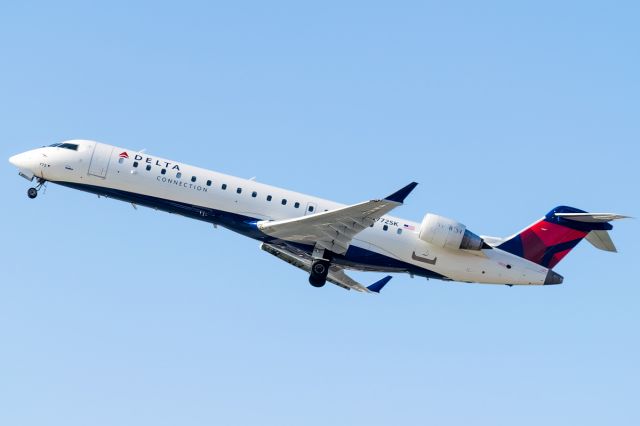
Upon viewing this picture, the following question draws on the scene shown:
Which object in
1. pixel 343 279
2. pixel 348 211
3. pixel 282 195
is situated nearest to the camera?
pixel 348 211

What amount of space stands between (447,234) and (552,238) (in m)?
3.94

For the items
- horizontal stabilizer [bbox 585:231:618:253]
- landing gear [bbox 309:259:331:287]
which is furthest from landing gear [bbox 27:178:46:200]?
horizontal stabilizer [bbox 585:231:618:253]

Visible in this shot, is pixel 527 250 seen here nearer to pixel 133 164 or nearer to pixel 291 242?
pixel 291 242

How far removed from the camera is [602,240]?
116 ft

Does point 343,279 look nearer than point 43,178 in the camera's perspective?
No

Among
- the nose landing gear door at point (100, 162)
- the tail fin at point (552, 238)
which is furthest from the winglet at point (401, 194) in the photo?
the nose landing gear door at point (100, 162)

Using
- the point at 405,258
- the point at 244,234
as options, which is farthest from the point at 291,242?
the point at 405,258

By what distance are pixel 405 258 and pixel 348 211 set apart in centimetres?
342

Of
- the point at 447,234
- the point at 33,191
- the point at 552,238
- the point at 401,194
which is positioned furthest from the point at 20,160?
the point at 552,238

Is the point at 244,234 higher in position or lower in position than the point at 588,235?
lower

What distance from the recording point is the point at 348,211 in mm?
32844

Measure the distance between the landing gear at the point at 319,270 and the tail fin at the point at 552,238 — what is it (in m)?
5.95

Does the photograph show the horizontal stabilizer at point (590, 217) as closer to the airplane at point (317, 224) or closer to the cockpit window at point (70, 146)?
the airplane at point (317, 224)

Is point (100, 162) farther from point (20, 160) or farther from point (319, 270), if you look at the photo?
point (319, 270)
